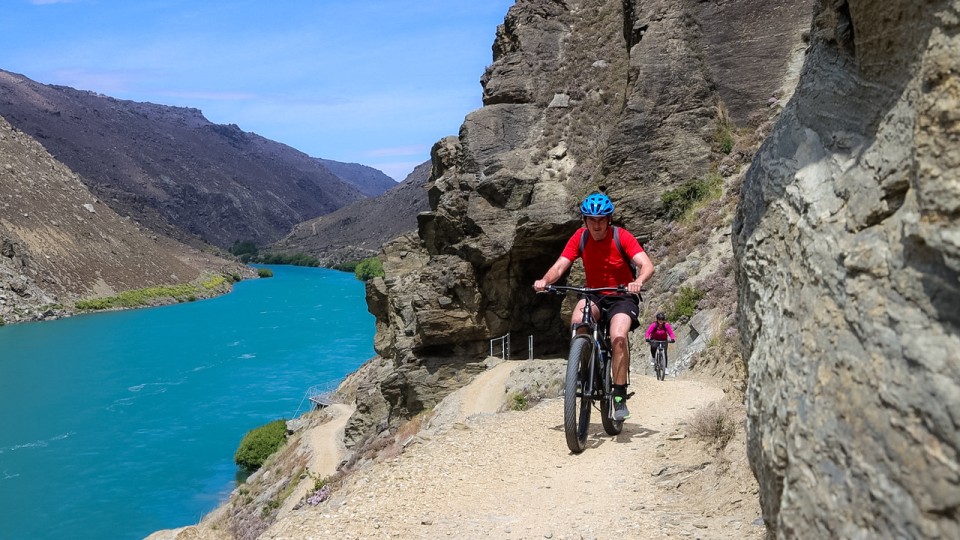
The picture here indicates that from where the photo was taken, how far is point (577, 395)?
7.61m

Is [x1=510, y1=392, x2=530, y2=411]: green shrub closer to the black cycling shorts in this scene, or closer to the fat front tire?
the fat front tire

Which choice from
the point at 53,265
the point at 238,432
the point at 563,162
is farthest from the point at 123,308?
the point at 563,162

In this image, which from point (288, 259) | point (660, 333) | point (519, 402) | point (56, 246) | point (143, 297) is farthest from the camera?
point (288, 259)

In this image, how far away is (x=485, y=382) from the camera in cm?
2050

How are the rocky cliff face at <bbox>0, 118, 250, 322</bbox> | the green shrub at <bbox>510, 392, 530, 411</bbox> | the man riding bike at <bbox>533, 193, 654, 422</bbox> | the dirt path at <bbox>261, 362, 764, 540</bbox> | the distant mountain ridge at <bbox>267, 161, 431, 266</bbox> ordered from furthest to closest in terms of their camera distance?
the distant mountain ridge at <bbox>267, 161, 431, 266</bbox> < the rocky cliff face at <bbox>0, 118, 250, 322</bbox> < the green shrub at <bbox>510, 392, 530, 411</bbox> < the man riding bike at <bbox>533, 193, 654, 422</bbox> < the dirt path at <bbox>261, 362, 764, 540</bbox>

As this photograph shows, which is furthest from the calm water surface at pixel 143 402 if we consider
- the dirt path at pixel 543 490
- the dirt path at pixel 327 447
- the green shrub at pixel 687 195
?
the dirt path at pixel 543 490

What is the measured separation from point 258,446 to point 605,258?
110 ft

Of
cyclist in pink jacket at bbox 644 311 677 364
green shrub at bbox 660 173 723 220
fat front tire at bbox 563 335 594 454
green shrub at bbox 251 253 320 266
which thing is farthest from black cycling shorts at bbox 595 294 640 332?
green shrub at bbox 251 253 320 266

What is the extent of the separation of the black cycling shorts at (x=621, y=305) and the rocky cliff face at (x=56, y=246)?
91.4 m

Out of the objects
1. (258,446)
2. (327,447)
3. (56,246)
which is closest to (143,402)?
(258,446)

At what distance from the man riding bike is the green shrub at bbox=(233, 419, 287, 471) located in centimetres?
3225

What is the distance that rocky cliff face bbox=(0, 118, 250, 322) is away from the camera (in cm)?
9162

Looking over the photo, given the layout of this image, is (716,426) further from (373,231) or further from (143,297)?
(373,231)

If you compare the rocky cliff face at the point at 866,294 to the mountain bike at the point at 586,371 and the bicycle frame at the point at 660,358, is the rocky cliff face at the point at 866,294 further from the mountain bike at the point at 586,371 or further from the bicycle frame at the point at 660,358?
the bicycle frame at the point at 660,358
